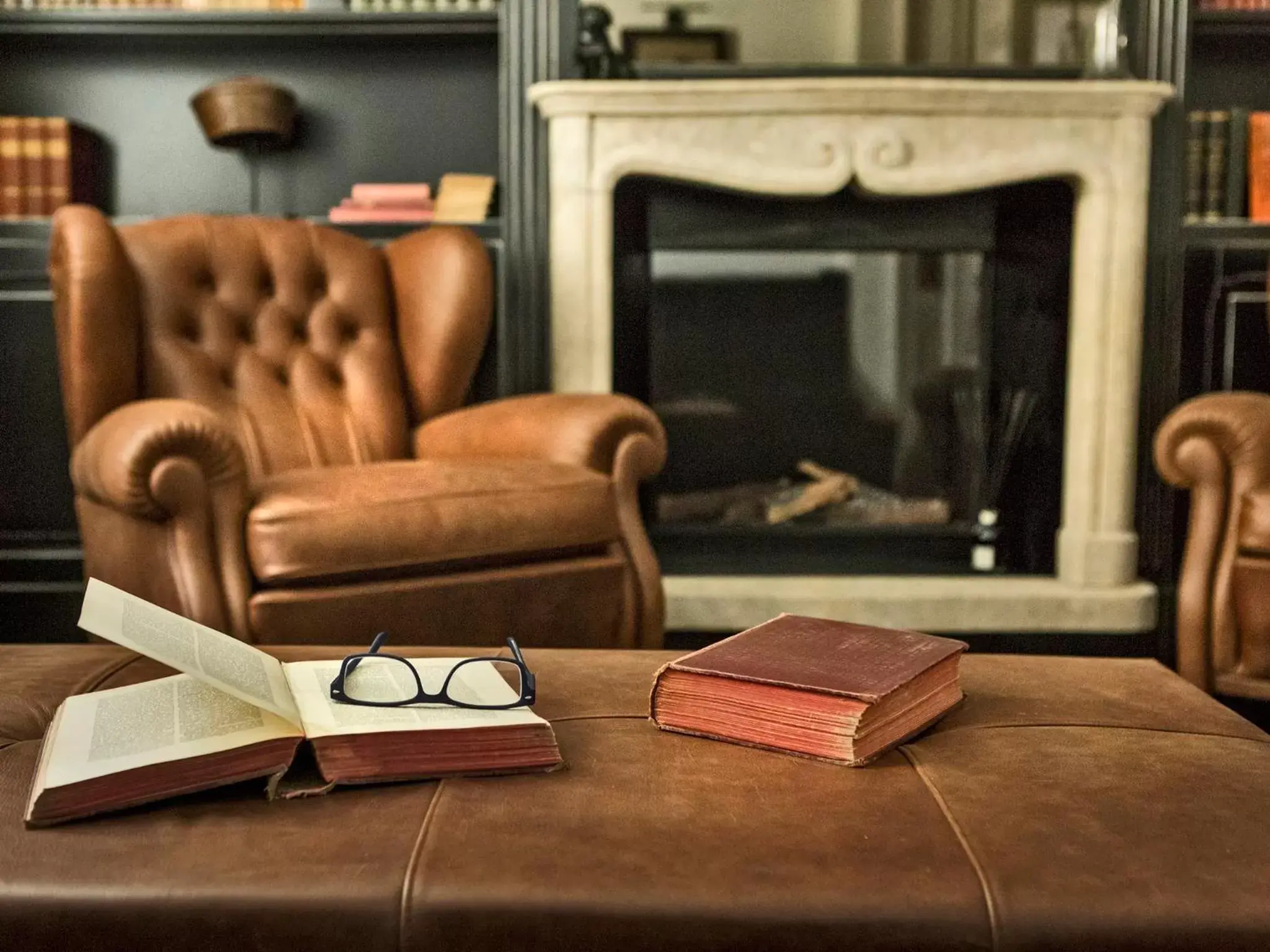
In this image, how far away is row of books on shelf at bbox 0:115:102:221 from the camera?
2.78 meters

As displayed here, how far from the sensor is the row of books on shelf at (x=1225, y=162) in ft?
9.08

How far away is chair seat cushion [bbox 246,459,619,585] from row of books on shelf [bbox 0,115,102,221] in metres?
1.40

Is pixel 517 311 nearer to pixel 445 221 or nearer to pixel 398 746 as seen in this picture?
pixel 445 221

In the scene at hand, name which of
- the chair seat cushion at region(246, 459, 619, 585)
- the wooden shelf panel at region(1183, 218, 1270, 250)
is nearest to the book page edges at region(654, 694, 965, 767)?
the chair seat cushion at region(246, 459, 619, 585)

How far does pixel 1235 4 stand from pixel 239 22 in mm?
2426

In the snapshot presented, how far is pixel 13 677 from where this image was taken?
101cm

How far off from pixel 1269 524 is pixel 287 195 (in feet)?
8.06

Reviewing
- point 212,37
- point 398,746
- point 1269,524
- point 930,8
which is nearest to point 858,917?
point 398,746

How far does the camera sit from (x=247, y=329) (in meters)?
2.34

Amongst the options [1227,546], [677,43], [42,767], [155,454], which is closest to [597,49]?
[677,43]

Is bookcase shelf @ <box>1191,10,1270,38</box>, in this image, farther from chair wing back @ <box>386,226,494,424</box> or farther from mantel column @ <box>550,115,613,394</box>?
chair wing back @ <box>386,226,494,424</box>

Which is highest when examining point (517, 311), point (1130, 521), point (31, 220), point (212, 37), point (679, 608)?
point (212, 37)

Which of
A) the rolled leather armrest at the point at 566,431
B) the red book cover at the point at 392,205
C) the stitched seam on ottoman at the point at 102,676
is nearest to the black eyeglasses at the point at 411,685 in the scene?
the stitched seam on ottoman at the point at 102,676

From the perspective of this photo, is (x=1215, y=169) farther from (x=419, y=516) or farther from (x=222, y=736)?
(x=222, y=736)
